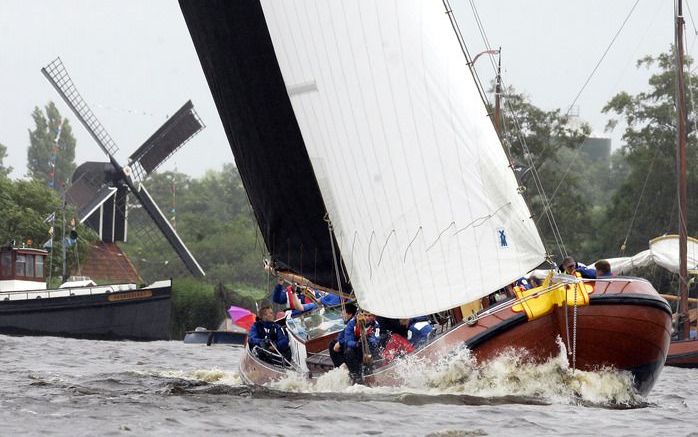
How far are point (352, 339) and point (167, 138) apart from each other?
54.2 metres

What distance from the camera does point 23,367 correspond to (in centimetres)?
2734

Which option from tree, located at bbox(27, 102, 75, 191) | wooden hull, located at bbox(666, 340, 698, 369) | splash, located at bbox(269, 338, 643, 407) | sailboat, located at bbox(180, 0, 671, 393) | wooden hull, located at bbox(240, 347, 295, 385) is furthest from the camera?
tree, located at bbox(27, 102, 75, 191)

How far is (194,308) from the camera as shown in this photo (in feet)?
198

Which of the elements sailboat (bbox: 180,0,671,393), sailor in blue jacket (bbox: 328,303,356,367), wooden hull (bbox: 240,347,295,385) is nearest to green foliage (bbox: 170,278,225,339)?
wooden hull (bbox: 240,347,295,385)

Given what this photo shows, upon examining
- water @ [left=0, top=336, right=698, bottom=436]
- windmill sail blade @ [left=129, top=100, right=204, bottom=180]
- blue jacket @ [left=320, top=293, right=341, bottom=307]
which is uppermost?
windmill sail blade @ [left=129, top=100, right=204, bottom=180]

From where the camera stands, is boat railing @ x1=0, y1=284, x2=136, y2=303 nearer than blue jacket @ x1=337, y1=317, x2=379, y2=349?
No

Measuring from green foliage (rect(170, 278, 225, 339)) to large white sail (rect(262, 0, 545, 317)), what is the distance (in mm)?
40424

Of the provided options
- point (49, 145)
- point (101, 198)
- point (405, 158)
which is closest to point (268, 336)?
point (405, 158)

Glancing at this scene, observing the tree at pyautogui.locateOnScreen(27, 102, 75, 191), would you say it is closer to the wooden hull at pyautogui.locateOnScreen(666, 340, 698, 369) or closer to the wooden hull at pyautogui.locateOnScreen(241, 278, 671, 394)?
the wooden hull at pyautogui.locateOnScreen(666, 340, 698, 369)

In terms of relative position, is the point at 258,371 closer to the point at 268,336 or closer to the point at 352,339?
the point at 268,336

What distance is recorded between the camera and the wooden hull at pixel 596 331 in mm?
17266

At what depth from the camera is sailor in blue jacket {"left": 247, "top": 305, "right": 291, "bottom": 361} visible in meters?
21.9

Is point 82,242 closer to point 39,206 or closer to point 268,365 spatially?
point 39,206

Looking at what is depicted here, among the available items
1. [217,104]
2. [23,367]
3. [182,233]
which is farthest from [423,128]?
[182,233]
